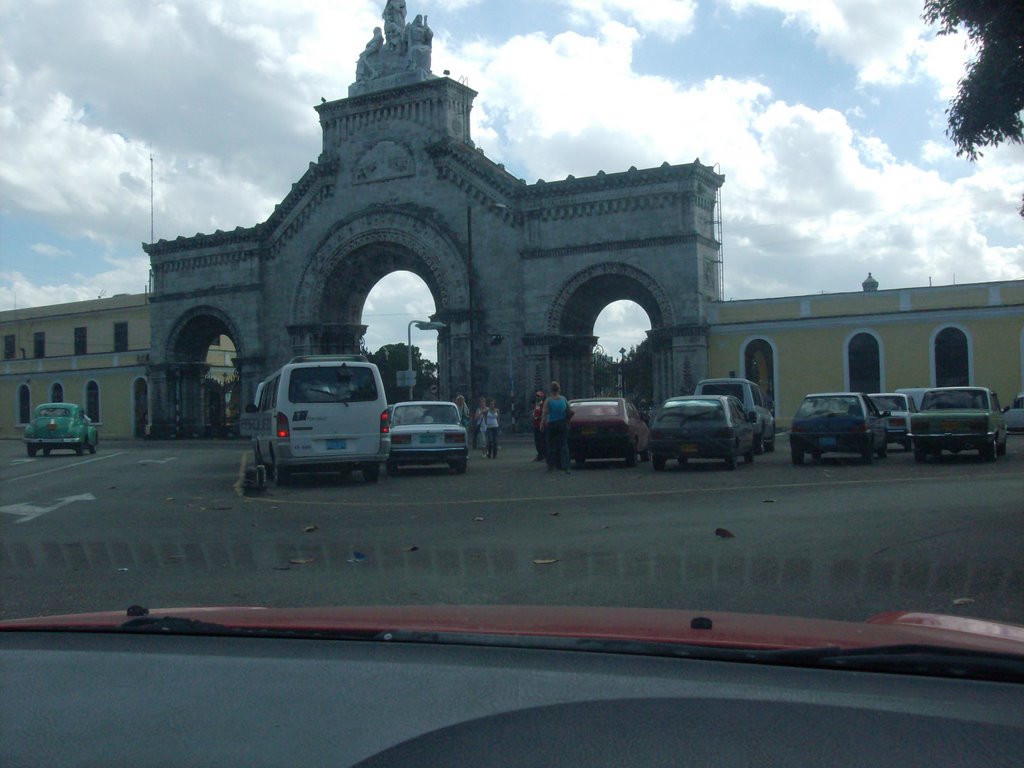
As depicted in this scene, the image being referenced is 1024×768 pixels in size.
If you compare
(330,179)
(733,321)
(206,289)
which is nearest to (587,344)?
(733,321)

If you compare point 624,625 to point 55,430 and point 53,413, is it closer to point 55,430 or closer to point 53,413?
point 55,430

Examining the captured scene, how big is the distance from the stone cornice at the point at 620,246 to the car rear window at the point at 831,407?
18284 millimetres

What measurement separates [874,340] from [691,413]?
20198 millimetres

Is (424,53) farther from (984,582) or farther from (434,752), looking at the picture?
(434,752)

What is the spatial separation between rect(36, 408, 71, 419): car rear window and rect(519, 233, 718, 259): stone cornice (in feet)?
59.7

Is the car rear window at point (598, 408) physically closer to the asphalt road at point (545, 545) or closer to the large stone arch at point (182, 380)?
the asphalt road at point (545, 545)

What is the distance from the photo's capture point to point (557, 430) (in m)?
21.2

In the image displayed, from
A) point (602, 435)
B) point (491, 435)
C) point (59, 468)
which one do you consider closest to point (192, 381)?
point (59, 468)

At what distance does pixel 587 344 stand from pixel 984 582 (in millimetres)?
36332

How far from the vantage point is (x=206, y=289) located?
170ft

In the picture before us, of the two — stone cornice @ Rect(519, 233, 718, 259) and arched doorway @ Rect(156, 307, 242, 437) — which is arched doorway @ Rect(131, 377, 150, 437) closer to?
arched doorway @ Rect(156, 307, 242, 437)

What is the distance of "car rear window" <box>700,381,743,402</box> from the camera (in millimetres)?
28188

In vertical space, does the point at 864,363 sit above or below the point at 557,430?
above

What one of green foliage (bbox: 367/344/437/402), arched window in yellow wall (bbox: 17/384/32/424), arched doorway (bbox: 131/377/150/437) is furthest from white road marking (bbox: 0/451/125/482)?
green foliage (bbox: 367/344/437/402)
